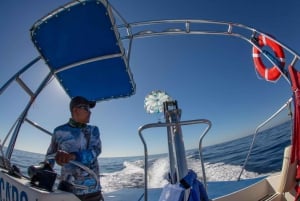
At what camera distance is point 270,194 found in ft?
10.1

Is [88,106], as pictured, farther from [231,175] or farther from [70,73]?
[231,175]

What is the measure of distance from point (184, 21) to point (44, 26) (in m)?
1.56

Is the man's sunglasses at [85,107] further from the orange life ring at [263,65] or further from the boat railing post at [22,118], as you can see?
the orange life ring at [263,65]

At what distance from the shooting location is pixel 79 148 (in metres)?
2.00

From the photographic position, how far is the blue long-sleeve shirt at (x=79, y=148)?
1.89m

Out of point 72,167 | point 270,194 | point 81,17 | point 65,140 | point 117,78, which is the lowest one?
point 270,194

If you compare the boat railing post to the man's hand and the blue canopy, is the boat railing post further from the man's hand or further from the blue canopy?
the man's hand

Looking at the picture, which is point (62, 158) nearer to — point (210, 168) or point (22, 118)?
point (22, 118)

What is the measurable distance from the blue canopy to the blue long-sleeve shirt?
2.99ft

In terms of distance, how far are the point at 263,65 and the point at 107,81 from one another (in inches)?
92.1

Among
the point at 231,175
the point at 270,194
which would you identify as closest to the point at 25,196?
the point at 270,194

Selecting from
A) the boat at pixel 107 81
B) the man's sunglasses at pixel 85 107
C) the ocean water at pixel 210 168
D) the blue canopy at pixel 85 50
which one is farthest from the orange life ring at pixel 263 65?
the man's sunglasses at pixel 85 107

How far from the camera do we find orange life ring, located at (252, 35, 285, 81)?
295 centimetres

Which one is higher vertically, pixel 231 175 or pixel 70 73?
pixel 70 73
